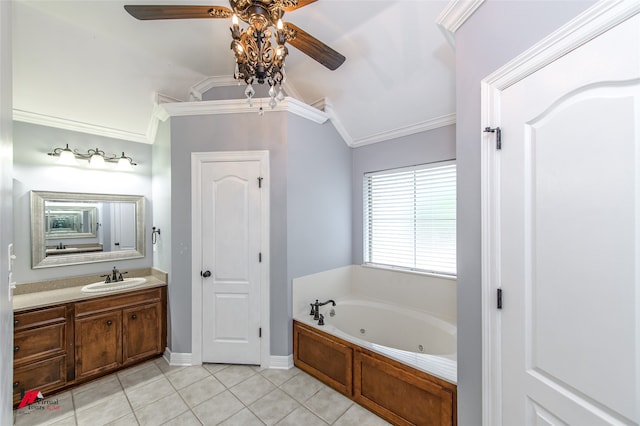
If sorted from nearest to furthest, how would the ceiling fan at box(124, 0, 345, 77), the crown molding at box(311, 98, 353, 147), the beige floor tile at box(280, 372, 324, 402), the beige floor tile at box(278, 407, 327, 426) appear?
the ceiling fan at box(124, 0, 345, 77) → the beige floor tile at box(278, 407, 327, 426) → the beige floor tile at box(280, 372, 324, 402) → the crown molding at box(311, 98, 353, 147)

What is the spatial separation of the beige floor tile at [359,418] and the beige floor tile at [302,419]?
0.13m

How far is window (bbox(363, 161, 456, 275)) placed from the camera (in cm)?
256

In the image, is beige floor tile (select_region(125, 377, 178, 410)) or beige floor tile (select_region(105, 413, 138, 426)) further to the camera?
beige floor tile (select_region(125, 377, 178, 410))

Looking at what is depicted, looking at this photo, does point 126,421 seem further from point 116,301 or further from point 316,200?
point 316,200

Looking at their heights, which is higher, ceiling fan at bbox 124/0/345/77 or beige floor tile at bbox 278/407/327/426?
ceiling fan at bbox 124/0/345/77

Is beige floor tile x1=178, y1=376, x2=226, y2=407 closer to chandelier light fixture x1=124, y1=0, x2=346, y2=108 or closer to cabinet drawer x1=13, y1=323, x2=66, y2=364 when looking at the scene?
cabinet drawer x1=13, y1=323, x2=66, y2=364

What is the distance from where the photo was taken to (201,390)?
85.0 inches

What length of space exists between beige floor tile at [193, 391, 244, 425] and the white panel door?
45cm

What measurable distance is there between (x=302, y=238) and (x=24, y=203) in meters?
2.75

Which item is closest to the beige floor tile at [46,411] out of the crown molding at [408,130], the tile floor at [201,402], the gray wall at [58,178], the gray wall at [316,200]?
the tile floor at [201,402]

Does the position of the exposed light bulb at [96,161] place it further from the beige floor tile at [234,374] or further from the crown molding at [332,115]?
the beige floor tile at [234,374]

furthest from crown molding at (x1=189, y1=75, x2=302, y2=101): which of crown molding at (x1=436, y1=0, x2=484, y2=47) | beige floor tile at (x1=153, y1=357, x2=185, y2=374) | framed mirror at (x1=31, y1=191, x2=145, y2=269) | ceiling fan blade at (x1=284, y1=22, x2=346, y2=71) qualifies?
beige floor tile at (x1=153, y1=357, x2=185, y2=374)

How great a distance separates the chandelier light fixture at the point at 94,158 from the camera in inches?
103

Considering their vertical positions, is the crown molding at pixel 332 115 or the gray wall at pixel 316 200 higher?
the crown molding at pixel 332 115
